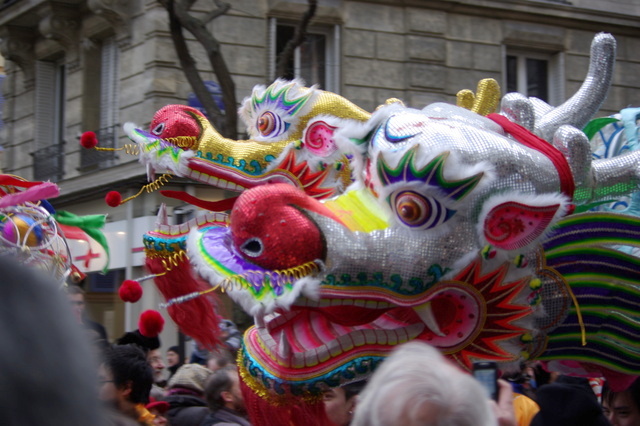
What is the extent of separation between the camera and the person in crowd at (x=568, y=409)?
10.4 ft

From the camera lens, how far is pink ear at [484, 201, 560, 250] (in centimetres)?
344

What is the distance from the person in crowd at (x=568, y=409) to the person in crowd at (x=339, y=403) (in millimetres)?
660

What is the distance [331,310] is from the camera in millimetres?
3439

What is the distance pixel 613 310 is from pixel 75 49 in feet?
31.5

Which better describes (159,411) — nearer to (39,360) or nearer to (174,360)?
(174,360)

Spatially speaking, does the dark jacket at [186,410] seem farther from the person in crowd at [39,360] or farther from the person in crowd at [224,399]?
the person in crowd at [39,360]

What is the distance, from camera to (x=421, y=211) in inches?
133

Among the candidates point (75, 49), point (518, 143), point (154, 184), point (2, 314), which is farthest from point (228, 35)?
point (2, 314)

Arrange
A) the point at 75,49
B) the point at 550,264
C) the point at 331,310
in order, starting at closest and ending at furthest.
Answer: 1. the point at 331,310
2. the point at 550,264
3. the point at 75,49

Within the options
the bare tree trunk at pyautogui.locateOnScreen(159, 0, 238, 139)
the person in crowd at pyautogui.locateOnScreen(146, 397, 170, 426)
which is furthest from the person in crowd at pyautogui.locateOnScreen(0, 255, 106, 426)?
the bare tree trunk at pyautogui.locateOnScreen(159, 0, 238, 139)

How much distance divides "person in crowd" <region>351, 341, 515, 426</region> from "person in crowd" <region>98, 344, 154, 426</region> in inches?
70.5

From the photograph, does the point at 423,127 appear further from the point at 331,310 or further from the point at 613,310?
the point at 613,310

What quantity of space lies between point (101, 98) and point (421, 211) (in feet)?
30.4

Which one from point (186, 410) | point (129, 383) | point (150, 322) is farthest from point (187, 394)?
point (129, 383)
